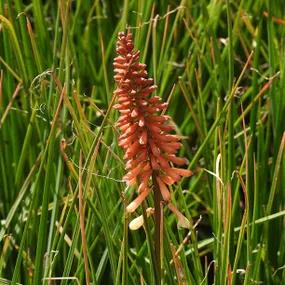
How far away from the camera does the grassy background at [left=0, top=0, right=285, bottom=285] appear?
5.62 ft

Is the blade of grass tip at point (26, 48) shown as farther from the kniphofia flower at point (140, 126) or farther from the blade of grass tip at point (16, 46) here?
the kniphofia flower at point (140, 126)

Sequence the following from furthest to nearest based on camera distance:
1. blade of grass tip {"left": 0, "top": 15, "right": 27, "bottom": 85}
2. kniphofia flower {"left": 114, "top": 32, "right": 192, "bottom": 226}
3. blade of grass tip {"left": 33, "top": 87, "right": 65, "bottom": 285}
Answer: blade of grass tip {"left": 0, "top": 15, "right": 27, "bottom": 85} → blade of grass tip {"left": 33, "top": 87, "right": 65, "bottom": 285} → kniphofia flower {"left": 114, "top": 32, "right": 192, "bottom": 226}

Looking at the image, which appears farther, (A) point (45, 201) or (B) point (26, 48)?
(B) point (26, 48)

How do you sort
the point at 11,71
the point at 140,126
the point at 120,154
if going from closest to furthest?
the point at 140,126
the point at 120,154
the point at 11,71

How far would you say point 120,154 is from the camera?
1910 mm

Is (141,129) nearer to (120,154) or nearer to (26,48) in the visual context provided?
(120,154)

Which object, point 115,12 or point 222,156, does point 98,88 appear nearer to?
point 115,12

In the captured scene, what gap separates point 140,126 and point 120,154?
59 cm

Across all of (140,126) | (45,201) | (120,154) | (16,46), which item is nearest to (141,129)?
(140,126)

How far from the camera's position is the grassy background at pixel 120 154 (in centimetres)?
171

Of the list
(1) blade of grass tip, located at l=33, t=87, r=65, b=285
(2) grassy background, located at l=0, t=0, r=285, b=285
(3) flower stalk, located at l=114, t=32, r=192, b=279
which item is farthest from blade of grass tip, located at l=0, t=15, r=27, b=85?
(3) flower stalk, located at l=114, t=32, r=192, b=279

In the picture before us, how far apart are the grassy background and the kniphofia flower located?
0.75 ft

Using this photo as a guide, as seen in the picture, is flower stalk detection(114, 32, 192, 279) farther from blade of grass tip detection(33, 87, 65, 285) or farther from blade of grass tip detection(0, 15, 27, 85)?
blade of grass tip detection(0, 15, 27, 85)

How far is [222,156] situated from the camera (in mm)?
1757
